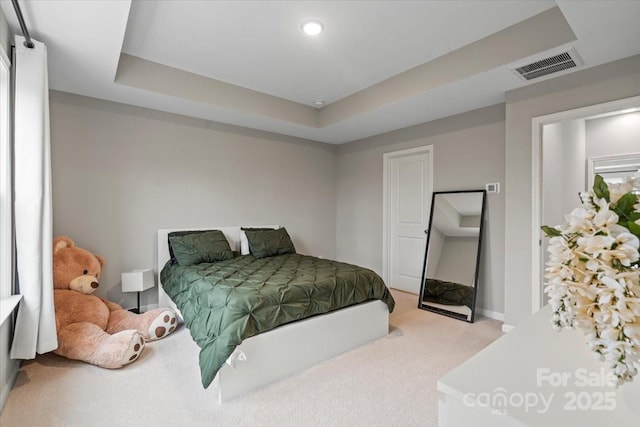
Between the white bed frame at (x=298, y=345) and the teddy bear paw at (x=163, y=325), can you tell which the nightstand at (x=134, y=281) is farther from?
the white bed frame at (x=298, y=345)

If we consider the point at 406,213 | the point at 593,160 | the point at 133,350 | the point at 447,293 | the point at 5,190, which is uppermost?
the point at 593,160

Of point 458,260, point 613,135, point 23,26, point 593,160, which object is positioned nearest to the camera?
point 23,26

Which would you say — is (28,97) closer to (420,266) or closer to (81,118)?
(81,118)

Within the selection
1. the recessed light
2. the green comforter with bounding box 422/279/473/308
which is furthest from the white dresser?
the green comforter with bounding box 422/279/473/308

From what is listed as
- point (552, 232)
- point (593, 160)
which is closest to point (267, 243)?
point (552, 232)

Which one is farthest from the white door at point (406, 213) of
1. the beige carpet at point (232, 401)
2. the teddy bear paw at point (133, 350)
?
the teddy bear paw at point (133, 350)

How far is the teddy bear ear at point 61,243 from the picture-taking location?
2799 millimetres

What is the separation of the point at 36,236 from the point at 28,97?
35.9 inches

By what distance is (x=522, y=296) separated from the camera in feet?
9.68

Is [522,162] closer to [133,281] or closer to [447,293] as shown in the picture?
[447,293]

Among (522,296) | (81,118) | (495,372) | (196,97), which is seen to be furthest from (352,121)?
(495,372)

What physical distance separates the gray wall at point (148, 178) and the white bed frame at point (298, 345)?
2084mm

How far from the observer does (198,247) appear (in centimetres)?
345

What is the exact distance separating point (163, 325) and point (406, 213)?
3.25 metres
